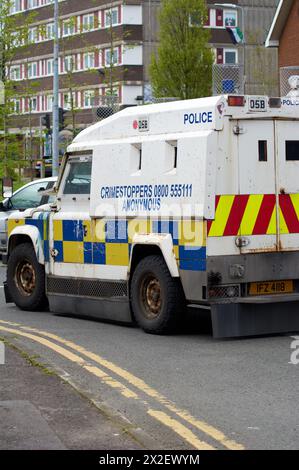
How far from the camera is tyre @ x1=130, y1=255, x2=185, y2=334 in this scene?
41.0 ft

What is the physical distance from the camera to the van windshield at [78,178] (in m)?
14.2

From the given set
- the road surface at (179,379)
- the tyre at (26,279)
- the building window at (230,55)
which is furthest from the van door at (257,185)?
the building window at (230,55)

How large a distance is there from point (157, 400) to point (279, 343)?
3337 millimetres

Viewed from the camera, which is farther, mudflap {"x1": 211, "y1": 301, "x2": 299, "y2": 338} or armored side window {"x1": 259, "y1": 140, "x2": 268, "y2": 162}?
armored side window {"x1": 259, "y1": 140, "x2": 268, "y2": 162}

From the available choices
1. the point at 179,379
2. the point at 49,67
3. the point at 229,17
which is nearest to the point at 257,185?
the point at 179,379

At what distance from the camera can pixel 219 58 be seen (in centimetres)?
7950

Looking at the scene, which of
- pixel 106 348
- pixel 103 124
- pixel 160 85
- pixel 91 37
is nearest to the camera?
pixel 106 348

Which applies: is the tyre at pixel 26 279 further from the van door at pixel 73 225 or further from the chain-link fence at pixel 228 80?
the chain-link fence at pixel 228 80

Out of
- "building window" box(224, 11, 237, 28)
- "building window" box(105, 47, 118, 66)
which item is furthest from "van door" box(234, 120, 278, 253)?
"building window" box(224, 11, 237, 28)

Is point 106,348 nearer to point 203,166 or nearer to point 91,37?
point 203,166

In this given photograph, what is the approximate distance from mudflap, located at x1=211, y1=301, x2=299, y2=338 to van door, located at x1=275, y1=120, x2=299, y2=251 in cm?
70

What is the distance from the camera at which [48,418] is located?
26.6 ft

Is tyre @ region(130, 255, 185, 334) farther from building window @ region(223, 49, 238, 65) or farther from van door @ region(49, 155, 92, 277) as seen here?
building window @ region(223, 49, 238, 65)
